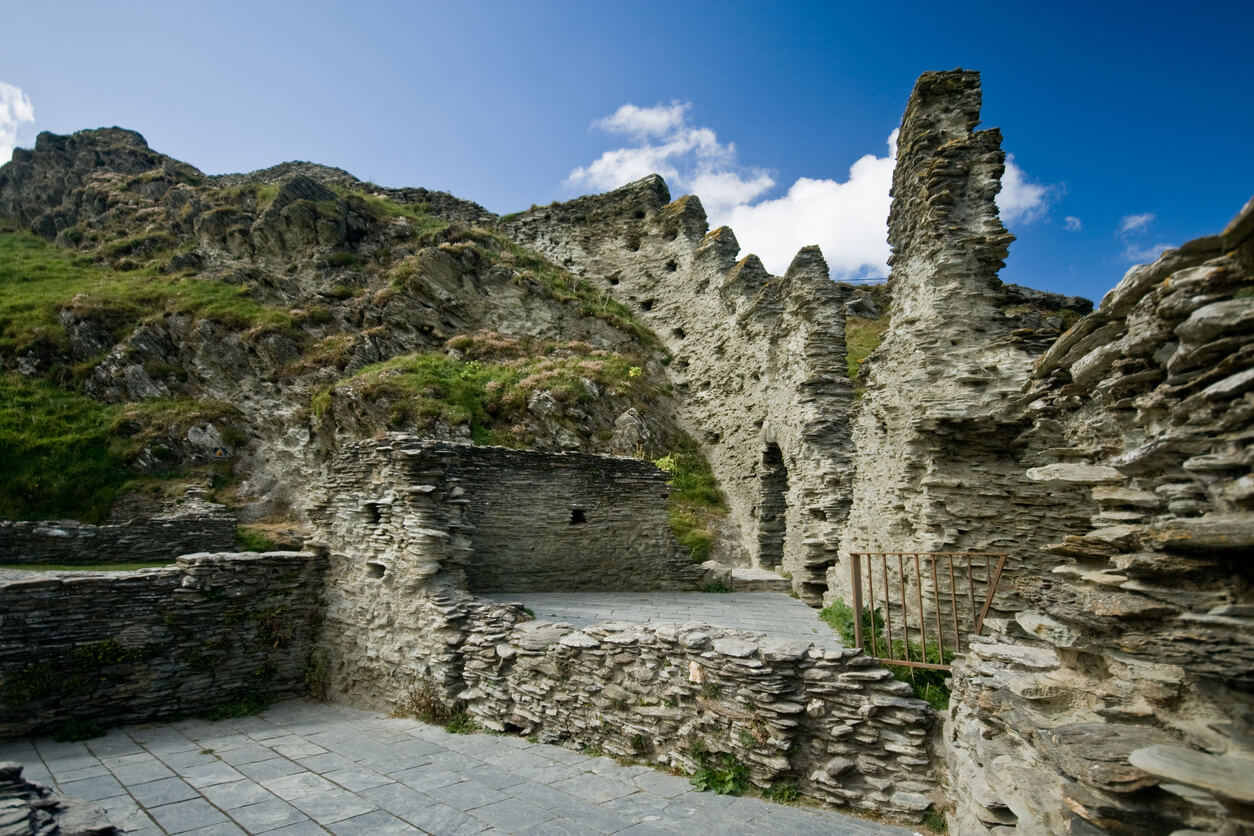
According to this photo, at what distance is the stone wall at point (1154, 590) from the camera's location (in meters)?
2.63

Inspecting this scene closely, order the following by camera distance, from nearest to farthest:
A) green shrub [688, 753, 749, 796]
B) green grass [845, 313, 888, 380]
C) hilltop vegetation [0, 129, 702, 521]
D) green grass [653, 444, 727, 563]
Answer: green shrub [688, 753, 749, 796], green grass [653, 444, 727, 563], hilltop vegetation [0, 129, 702, 521], green grass [845, 313, 888, 380]

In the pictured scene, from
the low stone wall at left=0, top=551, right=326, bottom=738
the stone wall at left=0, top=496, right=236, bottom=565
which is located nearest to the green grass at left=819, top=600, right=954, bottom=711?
the low stone wall at left=0, top=551, right=326, bottom=738

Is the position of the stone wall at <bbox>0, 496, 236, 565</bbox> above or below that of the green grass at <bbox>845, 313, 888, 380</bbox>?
below

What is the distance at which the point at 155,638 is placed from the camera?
8.90 metres

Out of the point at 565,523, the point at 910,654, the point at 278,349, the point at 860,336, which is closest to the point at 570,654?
the point at 910,654

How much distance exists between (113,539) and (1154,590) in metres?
18.9

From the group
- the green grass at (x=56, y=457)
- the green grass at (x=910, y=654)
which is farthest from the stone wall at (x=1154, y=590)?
the green grass at (x=56, y=457)

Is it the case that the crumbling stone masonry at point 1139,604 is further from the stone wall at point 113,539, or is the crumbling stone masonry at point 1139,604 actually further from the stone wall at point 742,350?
the stone wall at point 113,539

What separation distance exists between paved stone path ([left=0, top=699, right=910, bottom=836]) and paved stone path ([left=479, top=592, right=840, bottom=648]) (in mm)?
2353

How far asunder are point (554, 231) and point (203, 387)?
19.4 m

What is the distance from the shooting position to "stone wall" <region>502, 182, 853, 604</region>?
13.9 m

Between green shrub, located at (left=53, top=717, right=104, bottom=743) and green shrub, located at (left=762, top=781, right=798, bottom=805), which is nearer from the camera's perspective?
green shrub, located at (left=762, top=781, right=798, bottom=805)

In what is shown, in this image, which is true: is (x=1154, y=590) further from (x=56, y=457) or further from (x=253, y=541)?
(x=56, y=457)

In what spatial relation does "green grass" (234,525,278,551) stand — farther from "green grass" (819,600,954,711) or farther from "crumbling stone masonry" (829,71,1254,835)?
"crumbling stone masonry" (829,71,1254,835)
